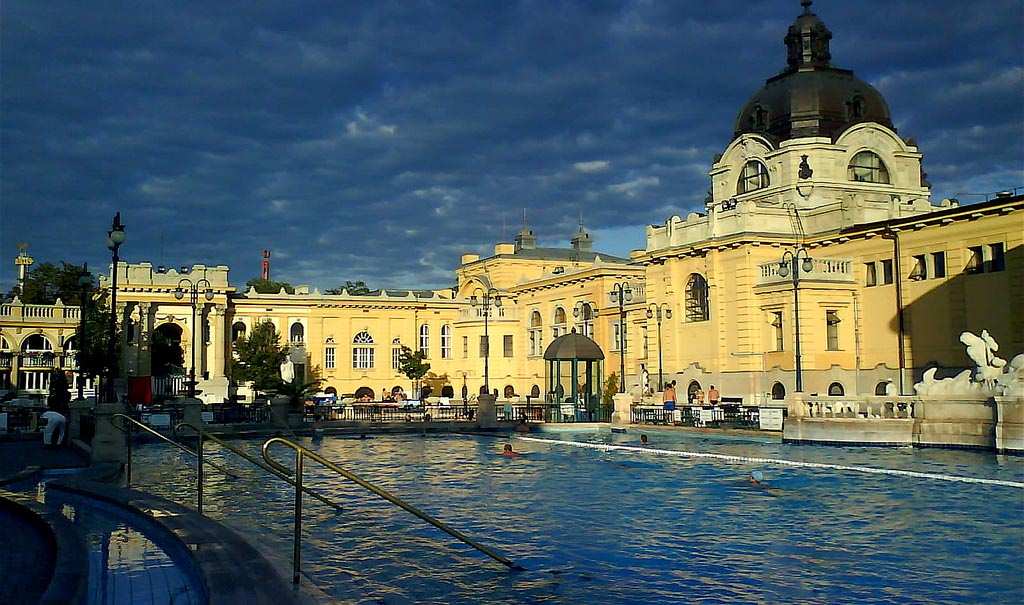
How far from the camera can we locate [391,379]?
83.9m

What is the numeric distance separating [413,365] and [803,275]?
39648mm

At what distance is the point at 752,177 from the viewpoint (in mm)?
52531

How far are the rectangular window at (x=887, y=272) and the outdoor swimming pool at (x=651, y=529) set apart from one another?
75.6 ft

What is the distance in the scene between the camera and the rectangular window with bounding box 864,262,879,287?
146 feet

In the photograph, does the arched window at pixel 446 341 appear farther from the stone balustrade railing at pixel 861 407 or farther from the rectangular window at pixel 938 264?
the stone balustrade railing at pixel 861 407

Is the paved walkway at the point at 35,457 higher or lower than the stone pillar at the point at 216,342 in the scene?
lower

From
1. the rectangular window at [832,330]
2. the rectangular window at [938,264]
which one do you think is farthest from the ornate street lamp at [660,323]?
the rectangular window at [938,264]

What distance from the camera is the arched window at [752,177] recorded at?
51.6 meters

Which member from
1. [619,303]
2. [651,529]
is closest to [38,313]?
[619,303]

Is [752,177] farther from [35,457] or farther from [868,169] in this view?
[35,457]

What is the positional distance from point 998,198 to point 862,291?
8.24 meters

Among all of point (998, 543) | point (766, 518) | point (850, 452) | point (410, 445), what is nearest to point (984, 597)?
point (998, 543)

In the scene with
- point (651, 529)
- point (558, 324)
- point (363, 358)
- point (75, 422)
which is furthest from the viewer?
point (363, 358)

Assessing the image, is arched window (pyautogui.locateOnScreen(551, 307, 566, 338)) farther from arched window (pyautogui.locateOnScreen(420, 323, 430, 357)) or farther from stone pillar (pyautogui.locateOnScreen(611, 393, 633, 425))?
stone pillar (pyautogui.locateOnScreen(611, 393, 633, 425))
